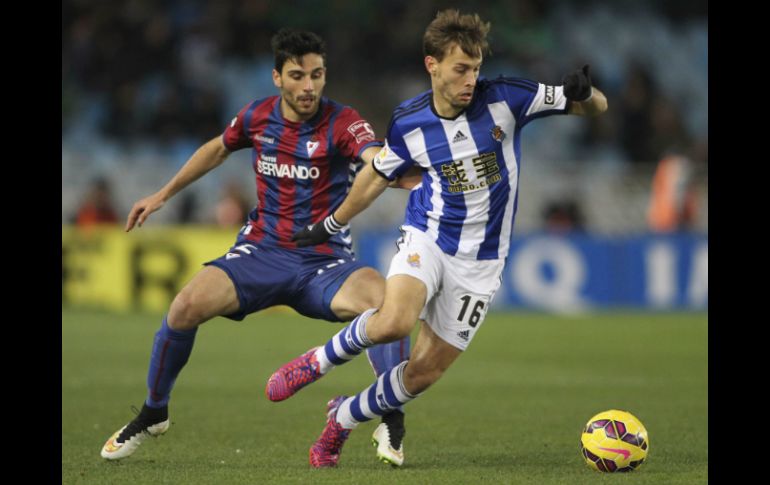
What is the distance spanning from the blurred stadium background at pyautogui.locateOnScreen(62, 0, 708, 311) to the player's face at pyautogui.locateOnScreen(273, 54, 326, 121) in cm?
954

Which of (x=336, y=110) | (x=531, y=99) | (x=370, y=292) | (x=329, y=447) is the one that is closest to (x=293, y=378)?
(x=329, y=447)

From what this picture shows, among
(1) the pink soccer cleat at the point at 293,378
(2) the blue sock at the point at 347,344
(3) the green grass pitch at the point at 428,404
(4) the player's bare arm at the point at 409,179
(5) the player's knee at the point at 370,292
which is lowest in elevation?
(3) the green grass pitch at the point at 428,404

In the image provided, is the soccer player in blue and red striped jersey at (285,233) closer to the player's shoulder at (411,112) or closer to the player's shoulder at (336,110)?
the player's shoulder at (336,110)

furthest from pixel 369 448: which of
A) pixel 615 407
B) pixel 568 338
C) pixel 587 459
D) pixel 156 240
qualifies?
pixel 156 240

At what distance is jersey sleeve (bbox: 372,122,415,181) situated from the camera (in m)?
6.64

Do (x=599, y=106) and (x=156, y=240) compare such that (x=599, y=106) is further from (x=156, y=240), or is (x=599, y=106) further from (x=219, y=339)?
(x=156, y=240)

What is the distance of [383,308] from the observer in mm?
6422

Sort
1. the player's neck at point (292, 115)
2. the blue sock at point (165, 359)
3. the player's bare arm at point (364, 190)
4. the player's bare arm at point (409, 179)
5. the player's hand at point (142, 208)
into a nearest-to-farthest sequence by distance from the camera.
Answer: the player's bare arm at point (364, 190) < the player's bare arm at point (409, 179) < the blue sock at point (165, 359) < the player's hand at point (142, 208) < the player's neck at point (292, 115)

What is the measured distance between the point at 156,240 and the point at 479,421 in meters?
8.96

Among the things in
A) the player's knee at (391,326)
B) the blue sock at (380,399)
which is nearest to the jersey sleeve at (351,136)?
the player's knee at (391,326)

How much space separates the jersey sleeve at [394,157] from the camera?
6.64m

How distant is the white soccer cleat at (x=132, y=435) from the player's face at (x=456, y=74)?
2.47 meters

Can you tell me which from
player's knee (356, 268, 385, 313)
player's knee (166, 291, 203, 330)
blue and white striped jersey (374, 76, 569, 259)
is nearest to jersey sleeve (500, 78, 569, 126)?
blue and white striped jersey (374, 76, 569, 259)

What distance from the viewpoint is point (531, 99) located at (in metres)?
6.52
